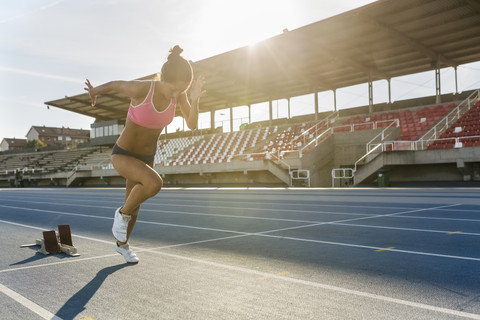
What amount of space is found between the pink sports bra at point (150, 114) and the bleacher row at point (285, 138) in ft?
69.8

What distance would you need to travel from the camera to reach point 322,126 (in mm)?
32938

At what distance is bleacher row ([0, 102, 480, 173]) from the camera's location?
80.8 feet

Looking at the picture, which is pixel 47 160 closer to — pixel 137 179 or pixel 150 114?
pixel 137 179

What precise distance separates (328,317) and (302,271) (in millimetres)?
1420

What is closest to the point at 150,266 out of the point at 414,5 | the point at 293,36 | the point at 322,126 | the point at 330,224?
the point at 330,224

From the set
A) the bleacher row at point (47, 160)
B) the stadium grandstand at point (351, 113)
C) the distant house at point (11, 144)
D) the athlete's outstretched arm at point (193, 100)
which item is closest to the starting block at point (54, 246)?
the athlete's outstretched arm at point (193, 100)

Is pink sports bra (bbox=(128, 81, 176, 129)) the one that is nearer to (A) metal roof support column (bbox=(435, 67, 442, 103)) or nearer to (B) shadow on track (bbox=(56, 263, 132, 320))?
(B) shadow on track (bbox=(56, 263, 132, 320))

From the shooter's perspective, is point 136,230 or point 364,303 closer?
point 364,303

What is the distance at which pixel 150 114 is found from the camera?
449cm

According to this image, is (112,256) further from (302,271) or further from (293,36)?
(293,36)

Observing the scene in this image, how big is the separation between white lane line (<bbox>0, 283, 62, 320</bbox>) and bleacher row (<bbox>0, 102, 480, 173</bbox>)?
22858 millimetres

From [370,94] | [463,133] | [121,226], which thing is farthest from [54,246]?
[370,94]

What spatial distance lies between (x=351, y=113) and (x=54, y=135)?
4509 inches

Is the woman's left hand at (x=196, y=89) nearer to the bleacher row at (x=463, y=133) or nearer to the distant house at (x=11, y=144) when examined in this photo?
the bleacher row at (x=463, y=133)
